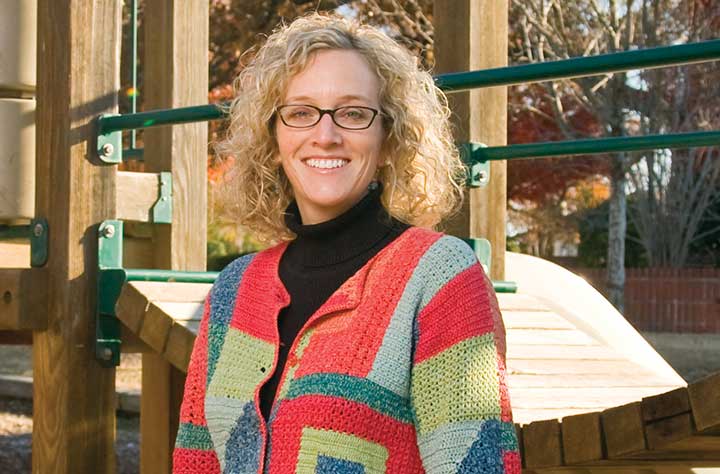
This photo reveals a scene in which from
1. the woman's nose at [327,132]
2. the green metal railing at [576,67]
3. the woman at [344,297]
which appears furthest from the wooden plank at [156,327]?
the woman's nose at [327,132]

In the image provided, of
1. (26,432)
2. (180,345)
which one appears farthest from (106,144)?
(26,432)

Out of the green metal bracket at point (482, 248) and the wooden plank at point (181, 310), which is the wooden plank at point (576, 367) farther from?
the wooden plank at point (181, 310)

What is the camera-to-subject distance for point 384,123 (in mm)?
2266

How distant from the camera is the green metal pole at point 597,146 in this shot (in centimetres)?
324

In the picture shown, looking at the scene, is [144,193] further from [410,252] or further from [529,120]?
[529,120]

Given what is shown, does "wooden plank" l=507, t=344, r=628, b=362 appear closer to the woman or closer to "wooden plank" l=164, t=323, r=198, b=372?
"wooden plank" l=164, t=323, r=198, b=372

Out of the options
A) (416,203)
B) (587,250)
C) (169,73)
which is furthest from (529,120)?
(416,203)

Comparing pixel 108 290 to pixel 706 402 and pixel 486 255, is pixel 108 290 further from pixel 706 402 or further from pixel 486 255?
pixel 706 402

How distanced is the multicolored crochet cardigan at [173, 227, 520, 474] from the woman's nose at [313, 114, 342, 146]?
0.66 ft

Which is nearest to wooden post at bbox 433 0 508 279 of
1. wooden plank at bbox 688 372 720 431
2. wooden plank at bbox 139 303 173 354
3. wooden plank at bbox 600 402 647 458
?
wooden plank at bbox 139 303 173 354

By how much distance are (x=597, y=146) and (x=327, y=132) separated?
145 cm

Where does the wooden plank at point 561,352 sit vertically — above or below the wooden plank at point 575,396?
above

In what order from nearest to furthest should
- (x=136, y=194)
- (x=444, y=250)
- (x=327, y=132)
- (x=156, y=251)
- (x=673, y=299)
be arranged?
(x=444, y=250) < (x=327, y=132) < (x=136, y=194) < (x=156, y=251) < (x=673, y=299)

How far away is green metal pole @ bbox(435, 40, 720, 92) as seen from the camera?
2.84 meters
